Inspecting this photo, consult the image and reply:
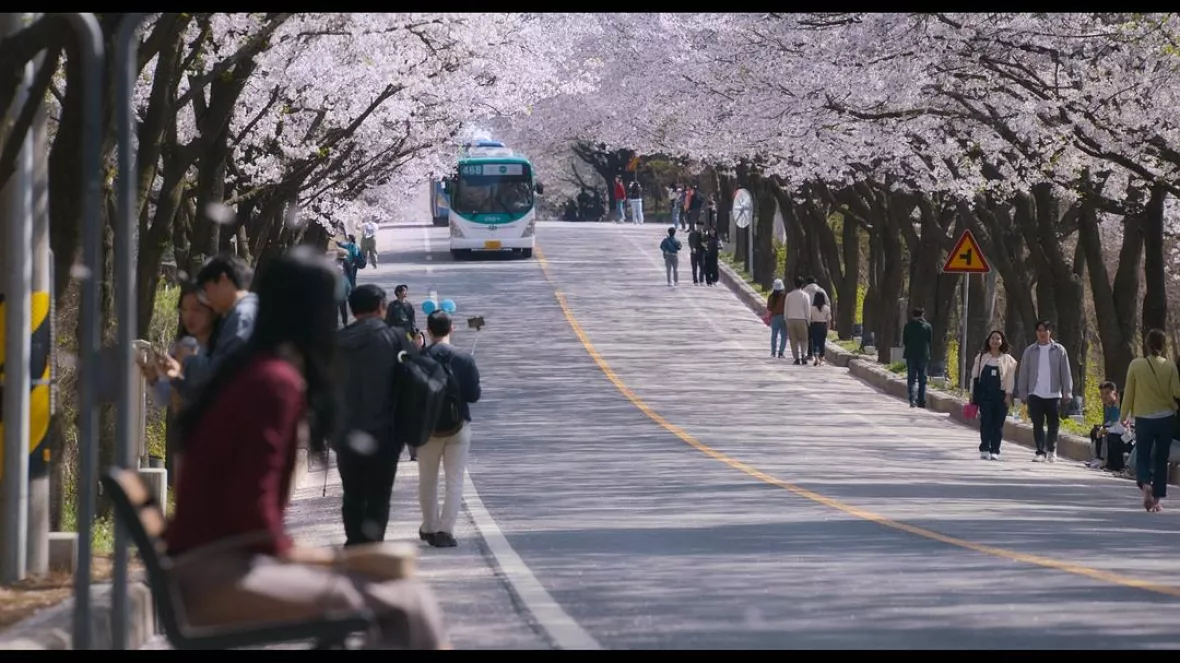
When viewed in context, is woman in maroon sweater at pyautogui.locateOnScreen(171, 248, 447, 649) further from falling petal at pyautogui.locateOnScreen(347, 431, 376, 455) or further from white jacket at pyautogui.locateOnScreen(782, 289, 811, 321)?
white jacket at pyautogui.locateOnScreen(782, 289, 811, 321)

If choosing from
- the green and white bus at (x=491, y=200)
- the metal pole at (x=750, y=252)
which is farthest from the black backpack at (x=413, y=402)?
the green and white bus at (x=491, y=200)

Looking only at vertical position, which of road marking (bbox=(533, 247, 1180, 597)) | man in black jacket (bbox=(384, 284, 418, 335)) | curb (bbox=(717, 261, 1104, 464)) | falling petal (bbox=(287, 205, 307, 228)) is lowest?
curb (bbox=(717, 261, 1104, 464))

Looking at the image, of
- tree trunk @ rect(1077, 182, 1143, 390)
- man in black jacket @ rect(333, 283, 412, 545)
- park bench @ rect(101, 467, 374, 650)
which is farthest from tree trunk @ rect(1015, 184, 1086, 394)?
park bench @ rect(101, 467, 374, 650)

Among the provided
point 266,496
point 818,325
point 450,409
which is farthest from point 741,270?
point 266,496

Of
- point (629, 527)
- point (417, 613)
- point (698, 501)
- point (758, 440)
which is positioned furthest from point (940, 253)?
point (417, 613)

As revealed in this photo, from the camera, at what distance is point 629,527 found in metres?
15.5

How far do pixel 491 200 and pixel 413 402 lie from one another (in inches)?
1986

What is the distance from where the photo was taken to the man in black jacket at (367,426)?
11.5 m

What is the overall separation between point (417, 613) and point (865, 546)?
880 cm

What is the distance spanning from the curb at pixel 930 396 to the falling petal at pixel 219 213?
439 inches

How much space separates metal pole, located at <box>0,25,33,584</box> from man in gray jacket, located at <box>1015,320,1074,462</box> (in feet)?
49.7

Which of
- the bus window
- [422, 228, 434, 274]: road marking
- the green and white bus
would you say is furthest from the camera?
the bus window

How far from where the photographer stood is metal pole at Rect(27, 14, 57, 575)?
1124 cm

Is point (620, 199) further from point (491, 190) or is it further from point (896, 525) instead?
point (896, 525)
